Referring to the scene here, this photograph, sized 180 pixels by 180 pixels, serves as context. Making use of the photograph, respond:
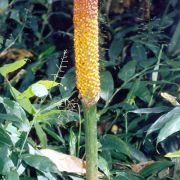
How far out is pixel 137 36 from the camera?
1650 millimetres

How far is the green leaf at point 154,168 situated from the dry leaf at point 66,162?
104 millimetres

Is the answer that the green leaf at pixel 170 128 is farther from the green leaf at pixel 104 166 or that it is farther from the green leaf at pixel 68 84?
the green leaf at pixel 68 84

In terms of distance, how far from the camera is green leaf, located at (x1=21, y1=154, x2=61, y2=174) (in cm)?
104

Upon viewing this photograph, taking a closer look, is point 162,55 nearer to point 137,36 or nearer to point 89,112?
point 137,36

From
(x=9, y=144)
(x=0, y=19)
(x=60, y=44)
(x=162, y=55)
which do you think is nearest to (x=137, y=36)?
(x=162, y=55)

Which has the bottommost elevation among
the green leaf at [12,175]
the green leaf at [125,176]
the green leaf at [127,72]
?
the green leaf at [125,176]

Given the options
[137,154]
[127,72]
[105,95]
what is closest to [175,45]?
[127,72]

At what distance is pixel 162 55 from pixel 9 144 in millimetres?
654

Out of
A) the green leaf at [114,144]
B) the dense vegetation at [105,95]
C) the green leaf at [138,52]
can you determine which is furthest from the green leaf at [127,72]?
the green leaf at [114,144]

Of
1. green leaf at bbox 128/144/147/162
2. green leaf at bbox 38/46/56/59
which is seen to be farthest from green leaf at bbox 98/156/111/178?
green leaf at bbox 38/46/56/59

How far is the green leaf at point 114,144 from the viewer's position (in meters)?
1.18

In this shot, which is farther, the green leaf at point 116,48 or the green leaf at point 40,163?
the green leaf at point 116,48

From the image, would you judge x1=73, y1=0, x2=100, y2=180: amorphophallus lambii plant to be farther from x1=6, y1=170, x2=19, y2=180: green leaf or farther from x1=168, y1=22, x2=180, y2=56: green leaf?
x1=168, y1=22, x2=180, y2=56: green leaf

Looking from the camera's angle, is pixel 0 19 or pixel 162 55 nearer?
pixel 162 55
